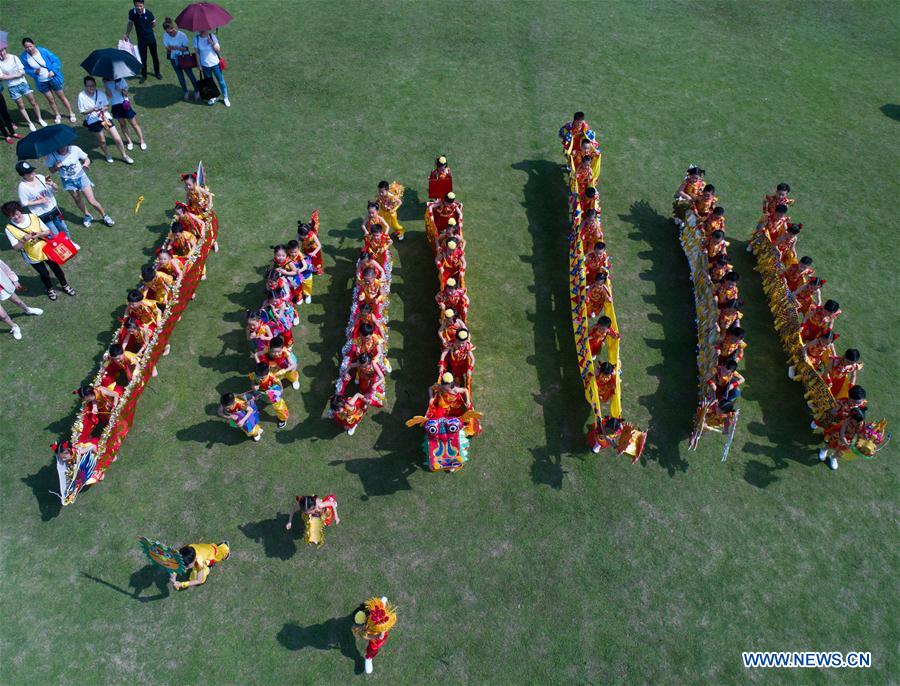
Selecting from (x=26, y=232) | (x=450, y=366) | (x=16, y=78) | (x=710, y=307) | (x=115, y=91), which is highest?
(x=16, y=78)

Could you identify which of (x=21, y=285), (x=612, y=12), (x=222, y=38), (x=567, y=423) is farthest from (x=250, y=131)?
(x=612, y=12)

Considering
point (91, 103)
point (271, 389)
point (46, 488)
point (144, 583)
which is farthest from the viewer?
point (91, 103)

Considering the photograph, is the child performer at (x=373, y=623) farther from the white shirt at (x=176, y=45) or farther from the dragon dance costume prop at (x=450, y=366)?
the white shirt at (x=176, y=45)

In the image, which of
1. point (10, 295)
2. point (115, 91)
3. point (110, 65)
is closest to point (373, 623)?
point (10, 295)

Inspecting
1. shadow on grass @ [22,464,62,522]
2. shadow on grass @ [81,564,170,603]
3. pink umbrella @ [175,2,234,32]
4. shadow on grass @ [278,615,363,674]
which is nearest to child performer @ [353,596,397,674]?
shadow on grass @ [278,615,363,674]

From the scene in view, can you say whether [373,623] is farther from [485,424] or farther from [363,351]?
[363,351]

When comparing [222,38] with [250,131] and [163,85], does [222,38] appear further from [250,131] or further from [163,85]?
[250,131]
